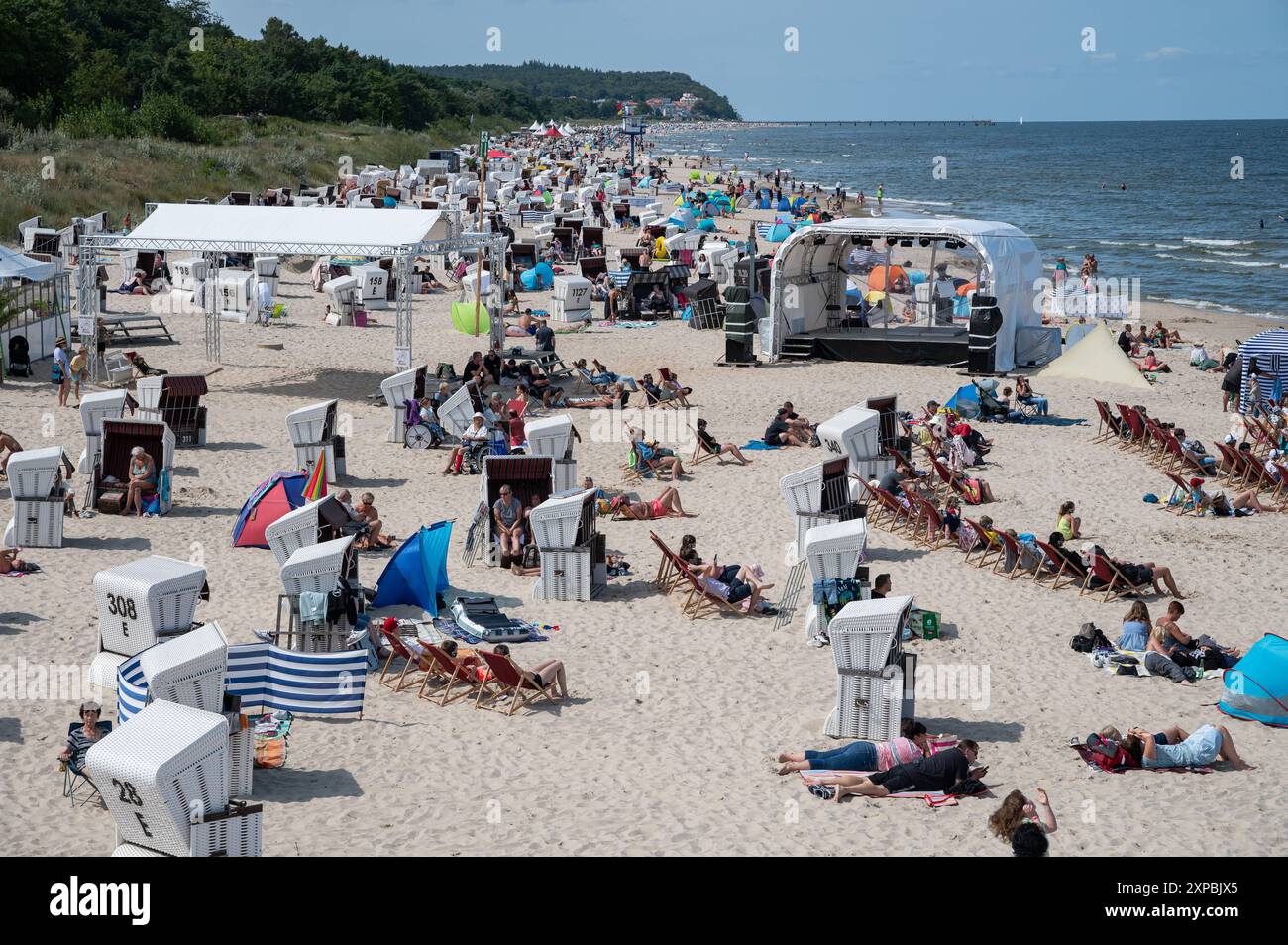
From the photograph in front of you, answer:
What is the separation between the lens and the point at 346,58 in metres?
95.7

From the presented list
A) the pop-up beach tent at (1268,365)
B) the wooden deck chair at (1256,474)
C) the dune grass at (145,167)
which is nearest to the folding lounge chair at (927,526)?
the wooden deck chair at (1256,474)

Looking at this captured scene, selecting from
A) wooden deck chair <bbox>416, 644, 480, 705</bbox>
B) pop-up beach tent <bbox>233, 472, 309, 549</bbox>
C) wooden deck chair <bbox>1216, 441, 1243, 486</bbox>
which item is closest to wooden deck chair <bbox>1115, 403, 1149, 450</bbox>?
wooden deck chair <bbox>1216, 441, 1243, 486</bbox>

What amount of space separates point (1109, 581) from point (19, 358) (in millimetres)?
15369

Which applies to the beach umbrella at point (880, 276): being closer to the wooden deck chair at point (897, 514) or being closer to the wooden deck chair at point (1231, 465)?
the wooden deck chair at point (1231, 465)

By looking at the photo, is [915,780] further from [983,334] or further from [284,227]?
[284,227]

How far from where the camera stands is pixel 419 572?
11.3 metres

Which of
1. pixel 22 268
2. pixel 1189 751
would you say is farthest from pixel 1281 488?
pixel 22 268

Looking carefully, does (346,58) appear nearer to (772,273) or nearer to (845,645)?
(772,273)

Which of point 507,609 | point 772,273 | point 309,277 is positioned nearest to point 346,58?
point 309,277

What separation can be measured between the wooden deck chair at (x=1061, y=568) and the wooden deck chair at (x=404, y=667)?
5.52 metres

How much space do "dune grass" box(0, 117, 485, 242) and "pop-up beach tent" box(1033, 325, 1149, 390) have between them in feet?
76.9

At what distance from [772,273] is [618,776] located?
15.9 m

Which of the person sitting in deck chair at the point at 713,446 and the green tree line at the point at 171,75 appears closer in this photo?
the person sitting in deck chair at the point at 713,446

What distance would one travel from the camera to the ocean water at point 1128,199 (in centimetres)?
4200
